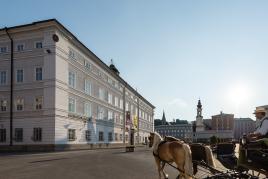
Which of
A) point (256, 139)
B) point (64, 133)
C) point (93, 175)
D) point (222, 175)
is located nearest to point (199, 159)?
point (222, 175)

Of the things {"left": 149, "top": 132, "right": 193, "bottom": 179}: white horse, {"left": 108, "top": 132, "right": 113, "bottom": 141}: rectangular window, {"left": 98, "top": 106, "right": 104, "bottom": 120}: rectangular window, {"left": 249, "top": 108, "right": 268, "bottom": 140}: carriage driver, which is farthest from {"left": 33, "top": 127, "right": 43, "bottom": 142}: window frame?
{"left": 249, "top": 108, "right": 268, "bottom": 140}: carriage driver

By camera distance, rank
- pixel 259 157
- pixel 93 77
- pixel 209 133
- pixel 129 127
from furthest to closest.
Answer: pixel 209 133 → pixel 129 127 → pixel 93 77 → pixel 259 157

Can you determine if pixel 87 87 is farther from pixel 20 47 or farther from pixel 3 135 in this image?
pixel 3 135

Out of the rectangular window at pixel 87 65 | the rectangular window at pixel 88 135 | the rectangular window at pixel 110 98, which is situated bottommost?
the rectangular window at pixel 88 135

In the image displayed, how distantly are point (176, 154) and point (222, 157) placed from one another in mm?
1284

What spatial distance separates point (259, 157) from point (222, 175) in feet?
3.88

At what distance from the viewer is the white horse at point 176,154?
9062 mm

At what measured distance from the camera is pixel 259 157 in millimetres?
7926

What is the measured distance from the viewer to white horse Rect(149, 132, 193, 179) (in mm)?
9062

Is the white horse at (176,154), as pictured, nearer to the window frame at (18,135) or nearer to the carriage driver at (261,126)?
the carriage driver at (261,126)

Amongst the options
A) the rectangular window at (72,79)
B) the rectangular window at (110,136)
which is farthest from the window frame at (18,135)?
the rectangular window at (110,136)

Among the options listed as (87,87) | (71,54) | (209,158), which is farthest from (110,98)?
(209,158)

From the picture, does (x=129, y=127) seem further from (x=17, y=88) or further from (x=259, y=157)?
(x=259, y=157)

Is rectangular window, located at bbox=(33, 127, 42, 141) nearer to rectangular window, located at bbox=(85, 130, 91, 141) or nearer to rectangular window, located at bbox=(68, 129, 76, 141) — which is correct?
rectangular window, located at bbox=(68, 129, 76, 141)
